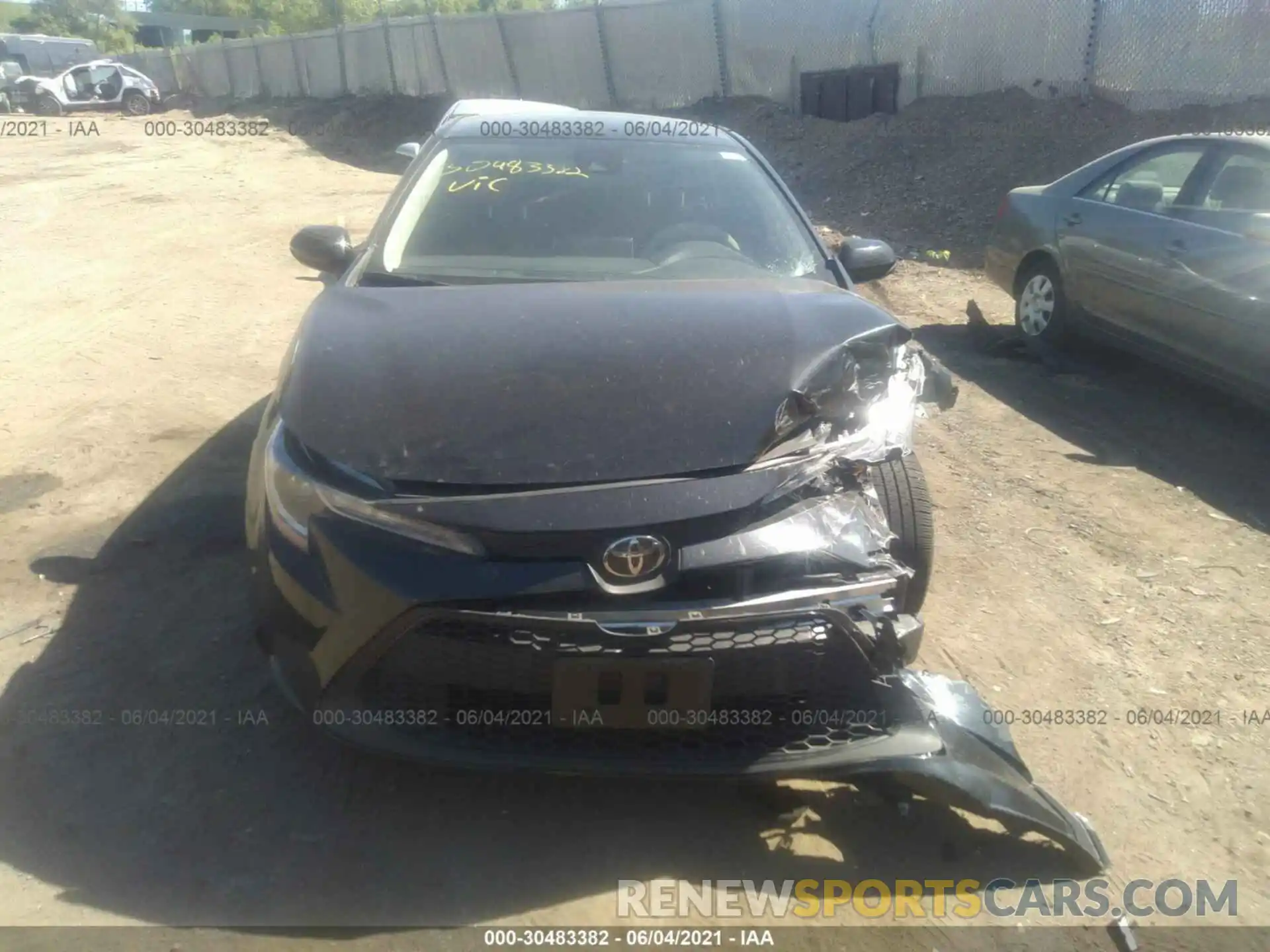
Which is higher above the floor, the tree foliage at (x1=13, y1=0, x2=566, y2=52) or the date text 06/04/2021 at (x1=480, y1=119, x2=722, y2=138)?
the date text 06/04/2021 at (x1=480, y1=119, x2=722, y2=138)

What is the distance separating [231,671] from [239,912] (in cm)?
100

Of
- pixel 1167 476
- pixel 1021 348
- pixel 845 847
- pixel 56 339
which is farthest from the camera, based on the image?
pixel 1021 348

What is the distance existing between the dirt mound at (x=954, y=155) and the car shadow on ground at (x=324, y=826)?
8160 millimetres

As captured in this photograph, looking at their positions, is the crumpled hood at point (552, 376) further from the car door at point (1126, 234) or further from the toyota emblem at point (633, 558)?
the car door at point (1126, 234)

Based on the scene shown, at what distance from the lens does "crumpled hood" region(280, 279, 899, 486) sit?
94.0 inches

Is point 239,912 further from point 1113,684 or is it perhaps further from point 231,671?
point 1113,684

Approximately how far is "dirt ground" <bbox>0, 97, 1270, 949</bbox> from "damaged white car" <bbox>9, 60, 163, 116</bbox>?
2859cm

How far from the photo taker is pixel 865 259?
3906mm

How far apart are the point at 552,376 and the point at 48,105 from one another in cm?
3462

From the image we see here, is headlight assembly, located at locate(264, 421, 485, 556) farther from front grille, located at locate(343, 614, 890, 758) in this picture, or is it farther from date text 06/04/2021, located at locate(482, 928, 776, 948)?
date text 06/04/2021, located at locate(482, 928, 776, 948)

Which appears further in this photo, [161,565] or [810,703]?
[161,565]

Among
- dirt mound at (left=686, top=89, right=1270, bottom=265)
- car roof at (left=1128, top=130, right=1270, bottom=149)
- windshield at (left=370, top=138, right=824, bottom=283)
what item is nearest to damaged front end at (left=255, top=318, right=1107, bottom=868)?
windshield at (left=370, top=138, right=824, bottom=283)

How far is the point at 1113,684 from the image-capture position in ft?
10.9

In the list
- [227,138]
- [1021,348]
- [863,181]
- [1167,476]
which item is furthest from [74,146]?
[1167,476]
